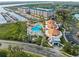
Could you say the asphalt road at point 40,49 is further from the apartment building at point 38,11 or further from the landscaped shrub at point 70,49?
the apartment building at point 38,11

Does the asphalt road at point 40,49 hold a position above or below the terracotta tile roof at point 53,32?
below

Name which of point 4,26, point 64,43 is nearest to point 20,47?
point 4,26

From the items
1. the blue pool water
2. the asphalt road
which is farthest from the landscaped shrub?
the blue pool water

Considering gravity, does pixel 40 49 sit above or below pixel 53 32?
below

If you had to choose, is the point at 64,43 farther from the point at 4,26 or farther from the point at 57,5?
the point at 4,26

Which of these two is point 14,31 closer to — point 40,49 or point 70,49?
point 40,49

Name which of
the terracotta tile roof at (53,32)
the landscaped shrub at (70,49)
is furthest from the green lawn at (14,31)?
the landscaped shrub at (70,49)

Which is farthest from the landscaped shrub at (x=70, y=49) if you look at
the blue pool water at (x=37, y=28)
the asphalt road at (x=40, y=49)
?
the blue pool water at (x=37, y=28)

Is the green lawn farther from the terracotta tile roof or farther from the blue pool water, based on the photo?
the terracotta tile roof

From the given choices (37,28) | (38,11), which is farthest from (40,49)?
(38,11)

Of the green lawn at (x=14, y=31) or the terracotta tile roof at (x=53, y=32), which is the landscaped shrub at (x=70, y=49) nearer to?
the terracotta tile roof at (x=53, y=32)

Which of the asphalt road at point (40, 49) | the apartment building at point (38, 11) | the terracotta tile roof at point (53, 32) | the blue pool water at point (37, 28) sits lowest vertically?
the asphalt road at point (40, 49)
